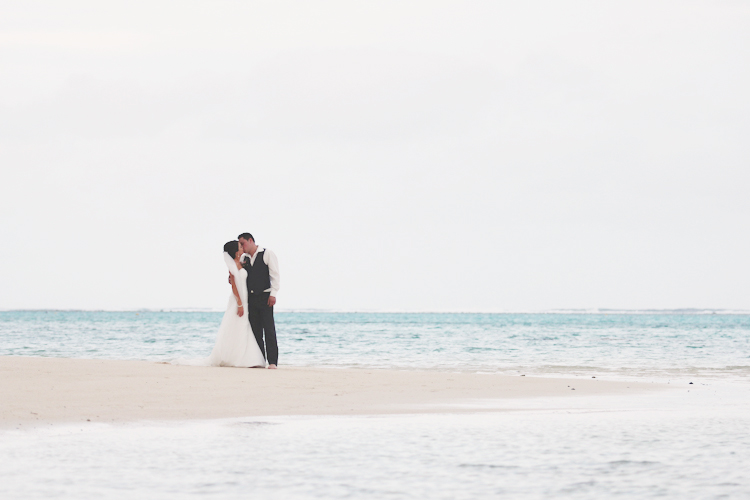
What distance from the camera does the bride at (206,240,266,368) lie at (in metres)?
10.7

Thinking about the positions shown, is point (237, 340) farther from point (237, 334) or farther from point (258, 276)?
point (258, 276)

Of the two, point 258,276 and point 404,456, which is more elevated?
point 258,276

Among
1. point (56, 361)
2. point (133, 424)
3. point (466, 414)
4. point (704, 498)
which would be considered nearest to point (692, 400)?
point (466, 414)

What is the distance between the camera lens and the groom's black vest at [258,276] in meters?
→ 10.6

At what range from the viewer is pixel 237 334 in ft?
35.3

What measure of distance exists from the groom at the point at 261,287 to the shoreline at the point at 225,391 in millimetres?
742

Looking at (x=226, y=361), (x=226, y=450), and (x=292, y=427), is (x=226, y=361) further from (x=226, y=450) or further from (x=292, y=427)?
(x=226, y=450)

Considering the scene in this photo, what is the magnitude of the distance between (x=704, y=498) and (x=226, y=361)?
7.96m

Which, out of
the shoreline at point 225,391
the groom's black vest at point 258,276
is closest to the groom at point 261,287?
the groom's black vest at point 258,276

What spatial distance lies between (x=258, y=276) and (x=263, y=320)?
1.96ft

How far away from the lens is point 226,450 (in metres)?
4.79

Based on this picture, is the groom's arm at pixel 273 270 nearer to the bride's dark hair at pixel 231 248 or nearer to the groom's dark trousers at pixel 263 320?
the groom's dark trousers at pixel 263 320

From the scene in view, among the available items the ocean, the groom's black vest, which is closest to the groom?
the groom's black vest

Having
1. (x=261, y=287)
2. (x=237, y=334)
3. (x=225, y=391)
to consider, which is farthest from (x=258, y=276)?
(x=225, y=391)
